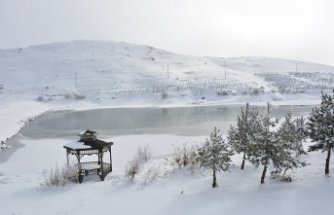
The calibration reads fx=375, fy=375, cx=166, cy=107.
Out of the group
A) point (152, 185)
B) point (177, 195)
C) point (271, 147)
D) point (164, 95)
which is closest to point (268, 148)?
point (271, 147)

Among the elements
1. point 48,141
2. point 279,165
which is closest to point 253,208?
point 279,165

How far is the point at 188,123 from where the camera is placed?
154ft

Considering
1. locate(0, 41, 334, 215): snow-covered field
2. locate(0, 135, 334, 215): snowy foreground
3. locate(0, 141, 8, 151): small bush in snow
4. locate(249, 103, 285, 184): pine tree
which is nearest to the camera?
locate(0, 135, 334, 215): snowy foreground

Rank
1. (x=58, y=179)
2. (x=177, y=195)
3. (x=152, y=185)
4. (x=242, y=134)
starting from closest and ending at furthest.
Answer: (x=177, y=195) → (x=152, y=185) → (x=58, y=179) → (x=242, y=134)

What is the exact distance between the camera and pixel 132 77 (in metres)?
131

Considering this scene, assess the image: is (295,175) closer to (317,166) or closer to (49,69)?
(317,166)

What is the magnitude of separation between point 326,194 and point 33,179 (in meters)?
13.6

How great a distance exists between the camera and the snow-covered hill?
3920 inches

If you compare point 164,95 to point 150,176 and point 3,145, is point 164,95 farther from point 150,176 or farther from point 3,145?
point 150,176

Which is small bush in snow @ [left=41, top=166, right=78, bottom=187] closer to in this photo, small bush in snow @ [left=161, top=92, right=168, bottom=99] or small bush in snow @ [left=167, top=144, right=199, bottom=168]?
small bush in snow @ [left=167, top=144, right=199, bottom=168]

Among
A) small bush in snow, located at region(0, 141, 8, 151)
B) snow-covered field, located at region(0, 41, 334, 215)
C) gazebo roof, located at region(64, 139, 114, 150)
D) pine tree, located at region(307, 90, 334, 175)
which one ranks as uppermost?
pine tree, located at region(307, 90, 334, 175)

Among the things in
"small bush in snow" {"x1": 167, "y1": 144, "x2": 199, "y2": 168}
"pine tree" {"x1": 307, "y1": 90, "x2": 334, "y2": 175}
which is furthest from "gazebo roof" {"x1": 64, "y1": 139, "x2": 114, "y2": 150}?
"pine tree" {"x1": 307, "y1": 90, "x2": 334, "y2": 175}

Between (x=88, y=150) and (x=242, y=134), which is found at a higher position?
(x=242, y=134)

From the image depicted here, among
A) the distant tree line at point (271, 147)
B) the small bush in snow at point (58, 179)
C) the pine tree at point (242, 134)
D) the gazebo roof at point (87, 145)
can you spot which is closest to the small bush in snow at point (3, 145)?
the gazebo roof at point (87, 145)
